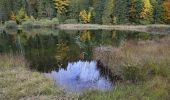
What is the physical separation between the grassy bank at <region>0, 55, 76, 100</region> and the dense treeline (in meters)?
62.8

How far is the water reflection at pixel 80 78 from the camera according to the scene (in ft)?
51.9

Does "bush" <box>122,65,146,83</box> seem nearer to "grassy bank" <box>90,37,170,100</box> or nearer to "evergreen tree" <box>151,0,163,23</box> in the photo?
"grassy bank" <box>90,37,170,100</box>

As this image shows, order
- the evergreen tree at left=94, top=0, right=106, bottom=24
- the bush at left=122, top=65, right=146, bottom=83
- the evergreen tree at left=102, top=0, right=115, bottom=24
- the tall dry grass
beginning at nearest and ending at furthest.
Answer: the bush at left=122, top=65, right=146, bottom=83
the tall dry grass
the evergreen tree at left=102, top=0, right=115, bottom=24
the evergreen tree at left=94, top=0, right=106, bottom=24

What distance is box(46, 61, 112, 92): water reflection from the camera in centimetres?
1581

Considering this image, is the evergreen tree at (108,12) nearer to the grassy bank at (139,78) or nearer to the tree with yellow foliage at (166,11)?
the tree with yellow foliage at (166,11)

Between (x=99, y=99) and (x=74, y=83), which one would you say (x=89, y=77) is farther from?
(x=99, y=99)

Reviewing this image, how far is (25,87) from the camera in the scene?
571 inches

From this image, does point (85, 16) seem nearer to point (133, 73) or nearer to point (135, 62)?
point (135, 62)

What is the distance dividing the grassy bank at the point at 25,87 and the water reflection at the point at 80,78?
887 millimetres

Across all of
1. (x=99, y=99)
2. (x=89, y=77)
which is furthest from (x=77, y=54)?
(x=99, y=99)

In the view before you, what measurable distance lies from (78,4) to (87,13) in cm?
318

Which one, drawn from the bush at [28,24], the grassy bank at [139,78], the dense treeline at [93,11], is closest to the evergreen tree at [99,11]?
the dense treeline at [93,11]

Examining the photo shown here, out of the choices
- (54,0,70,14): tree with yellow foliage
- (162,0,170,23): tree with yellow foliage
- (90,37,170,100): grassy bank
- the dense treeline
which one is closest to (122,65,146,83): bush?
(90,37,170,100): grassy bank

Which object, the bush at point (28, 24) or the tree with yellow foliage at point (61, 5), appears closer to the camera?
the bush at point (28, 24)
